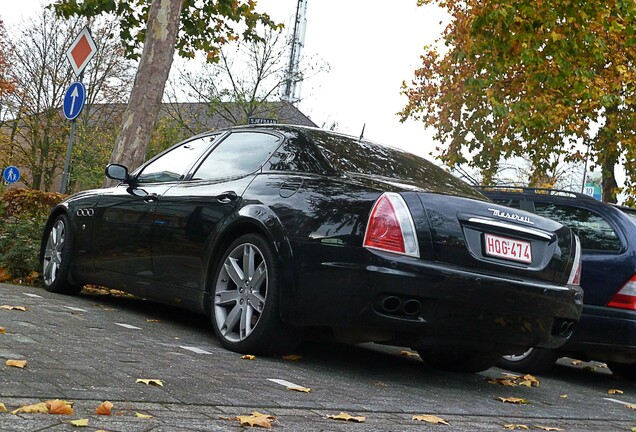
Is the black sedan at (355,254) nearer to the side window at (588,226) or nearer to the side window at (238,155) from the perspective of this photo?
the side window at (238,155)

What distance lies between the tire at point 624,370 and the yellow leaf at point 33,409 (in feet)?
20.0

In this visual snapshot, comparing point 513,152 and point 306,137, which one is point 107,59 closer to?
point 513,152

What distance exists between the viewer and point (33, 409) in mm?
3568

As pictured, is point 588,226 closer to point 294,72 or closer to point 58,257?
point 58,257

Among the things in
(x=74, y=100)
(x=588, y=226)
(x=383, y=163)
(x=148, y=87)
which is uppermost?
(x=148, y=87)

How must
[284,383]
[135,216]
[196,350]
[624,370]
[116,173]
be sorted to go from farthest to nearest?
[624,370] → [116,173] → [135,216] → [196,350] → [284,383]

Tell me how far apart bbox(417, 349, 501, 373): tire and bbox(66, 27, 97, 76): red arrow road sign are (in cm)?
750

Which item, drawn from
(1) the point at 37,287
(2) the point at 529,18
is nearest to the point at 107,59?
(2) the point at 529,18

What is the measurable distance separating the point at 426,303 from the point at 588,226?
10.1 ft

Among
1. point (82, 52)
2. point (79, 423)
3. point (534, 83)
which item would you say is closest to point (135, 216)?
point (79, 423)

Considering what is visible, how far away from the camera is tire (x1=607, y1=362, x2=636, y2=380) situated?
852 cm

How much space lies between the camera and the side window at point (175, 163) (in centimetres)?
740

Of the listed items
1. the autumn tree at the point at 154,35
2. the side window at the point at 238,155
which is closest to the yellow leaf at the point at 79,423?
the side window at the point at 238,155

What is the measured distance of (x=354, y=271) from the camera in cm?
542
